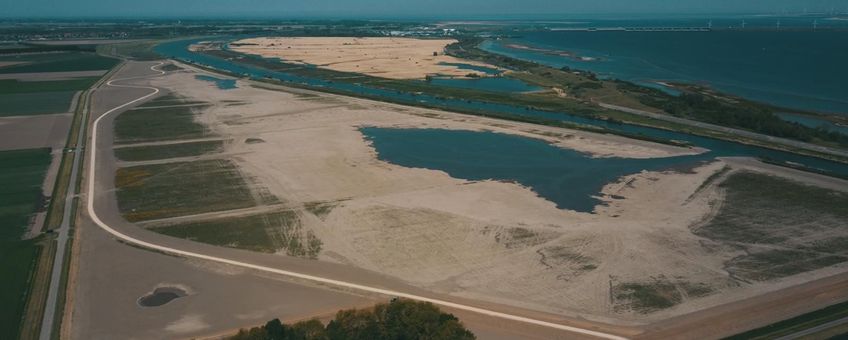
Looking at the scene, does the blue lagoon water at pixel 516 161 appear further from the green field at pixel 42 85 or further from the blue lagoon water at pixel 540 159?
the green field at pixel 42 85

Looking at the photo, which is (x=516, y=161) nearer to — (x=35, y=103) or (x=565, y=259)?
(x=565, y=259)

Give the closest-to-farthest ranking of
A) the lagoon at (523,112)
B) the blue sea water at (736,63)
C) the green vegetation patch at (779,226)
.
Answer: the green vegetation patch at (779,226) < the lagoon at (523,112) < the blue sea water at (736,63)

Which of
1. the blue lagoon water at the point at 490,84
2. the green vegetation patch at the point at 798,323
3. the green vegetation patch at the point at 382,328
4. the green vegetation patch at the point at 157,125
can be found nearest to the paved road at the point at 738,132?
the blue lagoon water at the point at 490,84

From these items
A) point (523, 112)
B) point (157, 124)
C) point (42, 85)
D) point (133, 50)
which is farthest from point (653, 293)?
point (133, 50)

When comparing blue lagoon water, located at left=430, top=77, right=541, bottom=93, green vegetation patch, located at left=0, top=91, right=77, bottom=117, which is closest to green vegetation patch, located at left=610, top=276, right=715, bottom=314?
blue lagoon water, located at left=430, top=77, right=541, bottom=93

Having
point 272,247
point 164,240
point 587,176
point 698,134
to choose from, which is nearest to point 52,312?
point 164,240
